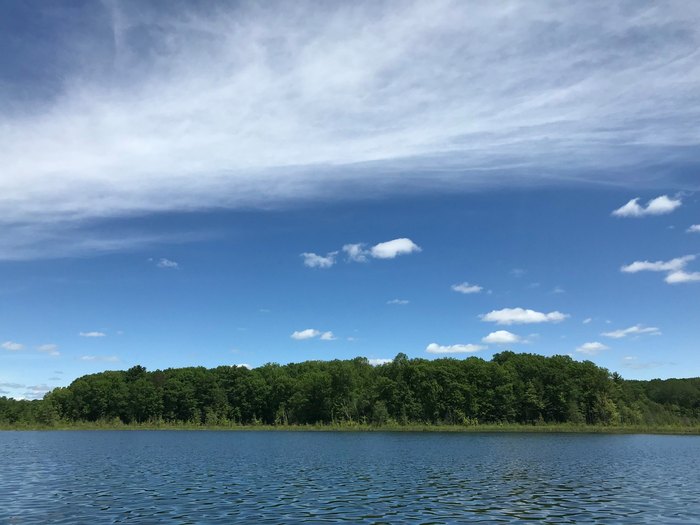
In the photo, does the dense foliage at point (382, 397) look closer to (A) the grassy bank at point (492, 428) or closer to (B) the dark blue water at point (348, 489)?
(A) the grassy bank at point (492, 428)

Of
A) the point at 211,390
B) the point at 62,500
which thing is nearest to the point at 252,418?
the point at 211,390

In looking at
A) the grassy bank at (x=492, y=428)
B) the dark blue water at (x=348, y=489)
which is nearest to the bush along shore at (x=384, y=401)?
the grassy bank at (x=492, y=428)

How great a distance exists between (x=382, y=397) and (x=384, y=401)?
10.4ft

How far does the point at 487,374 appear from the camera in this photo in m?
148

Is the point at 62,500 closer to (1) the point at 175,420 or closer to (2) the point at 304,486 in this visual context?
(2) the point at 304,486

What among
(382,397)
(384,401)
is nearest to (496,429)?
(384,401)

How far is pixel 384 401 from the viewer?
477 feet

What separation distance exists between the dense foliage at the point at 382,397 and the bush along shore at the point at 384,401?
318 millimetres

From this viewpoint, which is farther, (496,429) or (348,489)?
(496,429)

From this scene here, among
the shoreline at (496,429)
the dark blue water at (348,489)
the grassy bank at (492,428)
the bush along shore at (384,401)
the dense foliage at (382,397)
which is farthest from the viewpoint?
the dense foliage at (382,397)

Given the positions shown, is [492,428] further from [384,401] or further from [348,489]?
[348,489]

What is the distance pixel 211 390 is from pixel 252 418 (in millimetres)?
16608

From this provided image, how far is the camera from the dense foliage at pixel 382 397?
461 feet

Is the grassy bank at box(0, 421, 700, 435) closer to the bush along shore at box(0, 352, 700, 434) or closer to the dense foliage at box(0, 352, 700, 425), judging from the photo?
the bush along shore at box(0, 352, 700, 434)
